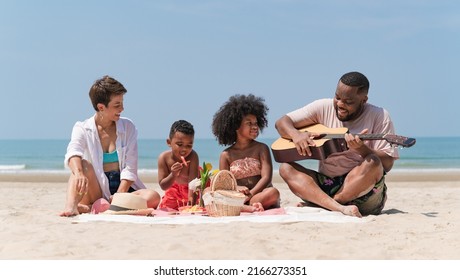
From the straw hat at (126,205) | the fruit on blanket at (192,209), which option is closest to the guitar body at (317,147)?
the fruit on blanket at (192,209)

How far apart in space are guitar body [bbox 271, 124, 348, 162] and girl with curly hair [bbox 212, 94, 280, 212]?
9.6 inches

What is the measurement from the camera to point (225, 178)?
6.47 meters

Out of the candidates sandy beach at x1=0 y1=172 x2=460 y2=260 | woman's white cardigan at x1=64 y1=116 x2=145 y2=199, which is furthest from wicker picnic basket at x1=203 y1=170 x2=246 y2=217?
woman's white cardigan at x1=64 y1=116 x2=145 y2=199

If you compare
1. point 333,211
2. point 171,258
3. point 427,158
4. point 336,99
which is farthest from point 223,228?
point 427,158

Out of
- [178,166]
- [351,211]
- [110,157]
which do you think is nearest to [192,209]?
[178,166]

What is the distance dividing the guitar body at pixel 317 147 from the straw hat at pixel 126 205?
1462 millimetres

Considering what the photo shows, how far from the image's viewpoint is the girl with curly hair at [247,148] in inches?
267

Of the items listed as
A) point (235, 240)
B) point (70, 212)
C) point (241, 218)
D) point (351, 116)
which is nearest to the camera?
point (235, 240)

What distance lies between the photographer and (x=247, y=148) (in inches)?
275

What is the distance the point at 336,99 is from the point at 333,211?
42.8 inches

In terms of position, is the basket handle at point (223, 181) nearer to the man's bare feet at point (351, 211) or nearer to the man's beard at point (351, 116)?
the man's bare feet at point (351, 211)

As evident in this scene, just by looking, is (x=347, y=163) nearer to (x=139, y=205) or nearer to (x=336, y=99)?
(x=336, y=99)

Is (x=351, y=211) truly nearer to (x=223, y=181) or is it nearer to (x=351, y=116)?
(x=351, y=116)

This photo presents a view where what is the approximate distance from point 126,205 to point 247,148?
143 cm
